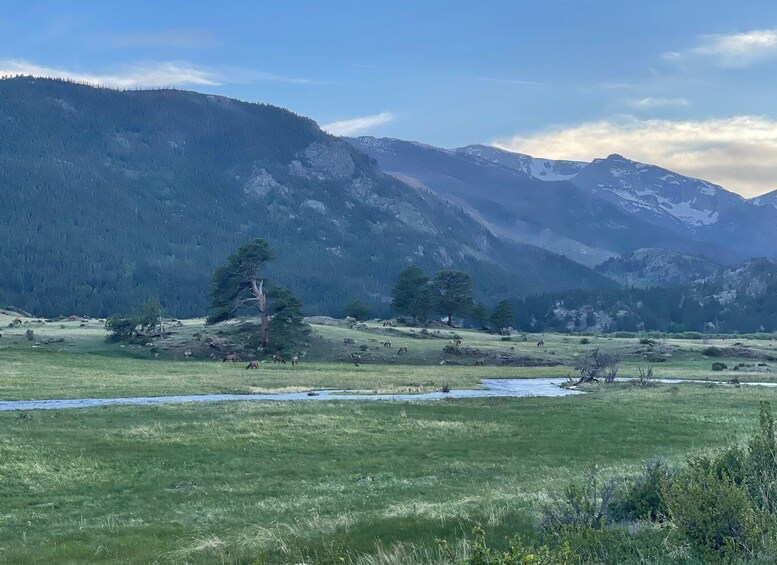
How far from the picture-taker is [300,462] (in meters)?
30.8

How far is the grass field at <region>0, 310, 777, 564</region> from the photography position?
16.5m

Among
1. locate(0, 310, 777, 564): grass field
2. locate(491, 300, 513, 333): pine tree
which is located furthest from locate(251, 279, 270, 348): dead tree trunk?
locate(491, 300, 513, 333): pine tree

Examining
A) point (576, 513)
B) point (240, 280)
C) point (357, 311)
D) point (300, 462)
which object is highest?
point (240, 280)

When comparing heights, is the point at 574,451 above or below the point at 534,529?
below

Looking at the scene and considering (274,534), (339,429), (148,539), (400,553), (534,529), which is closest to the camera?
(400,553)

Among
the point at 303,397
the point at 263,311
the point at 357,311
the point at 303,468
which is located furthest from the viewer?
the point at 357,311

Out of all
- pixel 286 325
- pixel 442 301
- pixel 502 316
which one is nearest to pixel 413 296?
pixel 442 301

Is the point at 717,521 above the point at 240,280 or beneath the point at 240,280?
beneath

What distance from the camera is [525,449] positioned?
1316 inches

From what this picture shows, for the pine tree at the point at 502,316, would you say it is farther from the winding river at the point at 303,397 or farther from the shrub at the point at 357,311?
the winding river at the point at 303,397

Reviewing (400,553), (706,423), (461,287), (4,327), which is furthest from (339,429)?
(461,287)

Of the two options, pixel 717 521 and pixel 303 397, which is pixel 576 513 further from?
pixel 303 397

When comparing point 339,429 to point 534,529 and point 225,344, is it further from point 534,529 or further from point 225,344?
point 225,344

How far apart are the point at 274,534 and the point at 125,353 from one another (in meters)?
84.4
